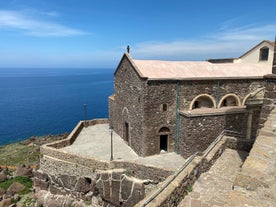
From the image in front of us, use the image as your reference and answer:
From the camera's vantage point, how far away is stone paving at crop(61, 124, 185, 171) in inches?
668

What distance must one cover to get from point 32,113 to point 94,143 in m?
60.5

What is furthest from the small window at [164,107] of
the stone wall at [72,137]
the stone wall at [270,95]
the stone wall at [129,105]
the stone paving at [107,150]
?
the stone wall at [270,95]

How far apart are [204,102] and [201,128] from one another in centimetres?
328

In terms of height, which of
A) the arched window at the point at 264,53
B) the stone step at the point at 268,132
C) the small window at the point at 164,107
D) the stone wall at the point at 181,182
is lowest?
the stone wall at the point at 181,182

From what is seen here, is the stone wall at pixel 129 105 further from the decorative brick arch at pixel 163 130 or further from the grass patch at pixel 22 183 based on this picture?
the grass patch at pixel 22 183

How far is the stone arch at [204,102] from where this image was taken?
62.7 ft

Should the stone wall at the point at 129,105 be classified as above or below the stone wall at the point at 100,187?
above

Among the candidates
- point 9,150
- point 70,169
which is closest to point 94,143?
point 70,169

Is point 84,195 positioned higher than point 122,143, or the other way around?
point 122,143

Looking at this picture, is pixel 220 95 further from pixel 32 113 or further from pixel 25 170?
pixel 32 113

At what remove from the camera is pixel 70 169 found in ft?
59.8

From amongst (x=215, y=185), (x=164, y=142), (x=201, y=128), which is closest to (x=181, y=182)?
(x=215, y=185)

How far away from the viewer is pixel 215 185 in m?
7.61

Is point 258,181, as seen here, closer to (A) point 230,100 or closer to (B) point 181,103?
(B) point 181,103
